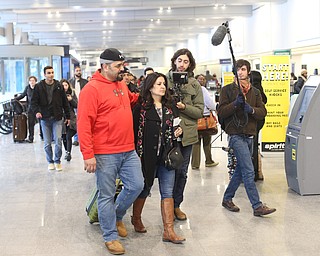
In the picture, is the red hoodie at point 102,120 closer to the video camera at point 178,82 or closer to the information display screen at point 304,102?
the video camera at point 178,82

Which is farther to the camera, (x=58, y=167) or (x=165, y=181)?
(x=58, y=167)

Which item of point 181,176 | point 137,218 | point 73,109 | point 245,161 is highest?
point 73,109

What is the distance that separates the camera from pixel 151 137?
4.04 metres

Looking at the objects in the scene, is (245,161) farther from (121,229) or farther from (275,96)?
(275,96)

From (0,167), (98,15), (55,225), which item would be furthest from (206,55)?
(55,225)

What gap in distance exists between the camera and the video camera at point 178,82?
169 inches

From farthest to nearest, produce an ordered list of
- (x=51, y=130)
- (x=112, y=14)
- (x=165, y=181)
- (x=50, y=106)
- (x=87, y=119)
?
(x=112, y=14), (x=51, y=130), (x=50, y=106), (x=165, y=181), (x=87, y=119)

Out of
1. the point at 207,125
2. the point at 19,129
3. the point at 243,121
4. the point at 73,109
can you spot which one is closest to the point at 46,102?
the point at 73,109

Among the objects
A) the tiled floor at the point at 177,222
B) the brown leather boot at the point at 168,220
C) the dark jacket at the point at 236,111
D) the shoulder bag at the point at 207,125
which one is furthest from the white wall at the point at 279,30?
the brown leather boot at the point at 168,220

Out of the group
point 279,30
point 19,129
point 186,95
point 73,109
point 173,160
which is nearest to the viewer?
point 173,160

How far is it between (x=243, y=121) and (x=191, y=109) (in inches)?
25.0

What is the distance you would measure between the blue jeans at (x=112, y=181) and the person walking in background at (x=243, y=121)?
3.84 feet

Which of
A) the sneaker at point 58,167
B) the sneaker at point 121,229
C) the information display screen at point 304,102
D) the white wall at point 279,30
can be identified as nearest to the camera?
the sneaker at point 121,229

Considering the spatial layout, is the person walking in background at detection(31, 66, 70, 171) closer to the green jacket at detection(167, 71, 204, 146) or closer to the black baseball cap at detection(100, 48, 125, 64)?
the green jacket at detection(167, 71, 204, 146)
